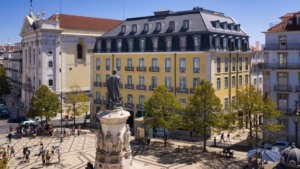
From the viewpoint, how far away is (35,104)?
145ft

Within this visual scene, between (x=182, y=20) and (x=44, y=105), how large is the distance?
20008 mm

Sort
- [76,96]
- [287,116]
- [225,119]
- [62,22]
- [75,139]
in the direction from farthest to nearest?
[62,22] < [76,96] < [75,139] < [287,116] < [225,119]

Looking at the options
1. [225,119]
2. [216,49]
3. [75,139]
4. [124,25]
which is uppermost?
[124,25]

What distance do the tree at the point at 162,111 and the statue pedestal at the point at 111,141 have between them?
1594 cm

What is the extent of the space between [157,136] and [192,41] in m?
11.7

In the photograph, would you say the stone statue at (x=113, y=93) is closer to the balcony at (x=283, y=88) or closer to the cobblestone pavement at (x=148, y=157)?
the cobblestone pavement at (x=148, y=157)

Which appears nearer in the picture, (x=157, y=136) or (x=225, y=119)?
(x=225, y=119)

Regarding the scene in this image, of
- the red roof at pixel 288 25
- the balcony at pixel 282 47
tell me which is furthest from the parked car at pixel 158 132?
the red roof at pixel 288 25

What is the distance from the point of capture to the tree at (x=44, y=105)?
44.2 metres

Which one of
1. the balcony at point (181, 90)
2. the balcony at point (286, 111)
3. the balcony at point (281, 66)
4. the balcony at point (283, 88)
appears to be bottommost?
the balcony at point (286, 111)

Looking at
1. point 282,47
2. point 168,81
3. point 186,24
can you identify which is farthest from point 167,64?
point 282,47

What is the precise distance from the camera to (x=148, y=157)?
103 feet

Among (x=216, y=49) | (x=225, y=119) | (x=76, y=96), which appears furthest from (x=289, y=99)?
(x=76, y=96)

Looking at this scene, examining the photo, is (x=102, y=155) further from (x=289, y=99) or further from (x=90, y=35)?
(x=90, y=35)
